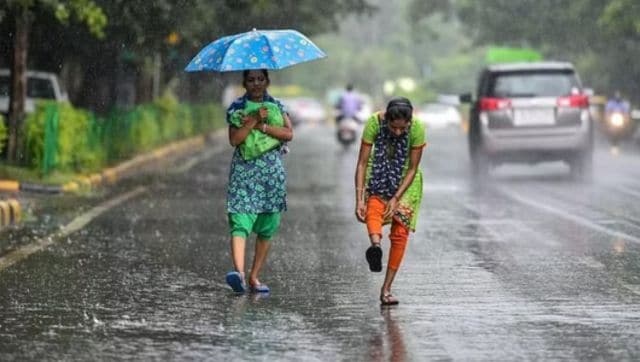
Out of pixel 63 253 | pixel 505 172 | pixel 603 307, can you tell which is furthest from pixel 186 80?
pixel 603 307

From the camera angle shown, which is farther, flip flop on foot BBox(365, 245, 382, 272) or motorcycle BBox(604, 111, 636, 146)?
motorcycle BBox(604, 111, 636, 146)

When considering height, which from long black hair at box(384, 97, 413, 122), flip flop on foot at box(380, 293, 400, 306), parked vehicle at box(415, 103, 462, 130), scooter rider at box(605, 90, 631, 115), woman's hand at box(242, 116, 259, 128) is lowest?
parked vehicle at box(415, 103, 462, 130)

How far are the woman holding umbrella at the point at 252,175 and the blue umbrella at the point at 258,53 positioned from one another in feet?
0.40

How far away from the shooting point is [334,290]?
1063cm

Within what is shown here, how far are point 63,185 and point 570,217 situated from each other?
7.64 m

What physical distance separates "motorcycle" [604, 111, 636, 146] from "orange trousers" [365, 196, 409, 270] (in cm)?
3338

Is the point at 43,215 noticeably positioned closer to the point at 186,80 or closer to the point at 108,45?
the point at 108,45

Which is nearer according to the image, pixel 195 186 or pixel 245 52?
pixel 245 52

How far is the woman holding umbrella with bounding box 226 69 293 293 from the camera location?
1047cm

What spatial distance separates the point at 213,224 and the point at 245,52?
605cm

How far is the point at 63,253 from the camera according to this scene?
13.1 metres

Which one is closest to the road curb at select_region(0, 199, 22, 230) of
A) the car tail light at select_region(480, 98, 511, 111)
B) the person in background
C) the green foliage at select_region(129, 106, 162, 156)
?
the car tail light at select_region(480, 98, 511, 111)

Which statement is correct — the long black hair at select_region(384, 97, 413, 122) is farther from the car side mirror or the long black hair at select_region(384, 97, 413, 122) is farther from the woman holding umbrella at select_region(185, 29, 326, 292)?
the car side mirror

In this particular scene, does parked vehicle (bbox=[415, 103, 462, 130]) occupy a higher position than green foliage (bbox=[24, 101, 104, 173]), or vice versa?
green foliage (bbox=[24, 101, 104, 173])
